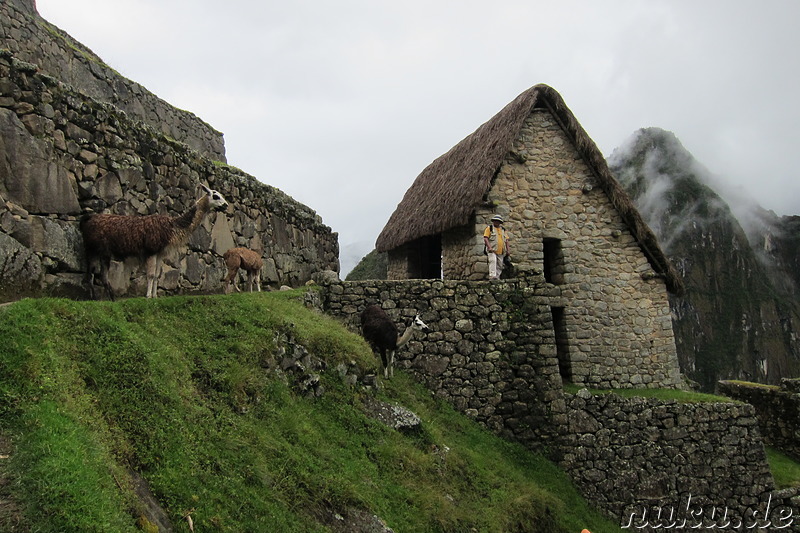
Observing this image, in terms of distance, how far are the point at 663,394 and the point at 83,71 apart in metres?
13.5

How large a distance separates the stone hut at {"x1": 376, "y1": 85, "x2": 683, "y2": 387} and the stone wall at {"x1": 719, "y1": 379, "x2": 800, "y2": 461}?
12.5ft

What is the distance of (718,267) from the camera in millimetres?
49969

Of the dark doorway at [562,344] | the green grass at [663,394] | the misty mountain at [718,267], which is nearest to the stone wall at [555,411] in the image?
the green grass at [663,394]

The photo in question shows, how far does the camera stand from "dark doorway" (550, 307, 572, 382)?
12.0 metres

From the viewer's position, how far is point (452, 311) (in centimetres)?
983

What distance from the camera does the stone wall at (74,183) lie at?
5477mm

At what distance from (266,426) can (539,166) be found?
985cm

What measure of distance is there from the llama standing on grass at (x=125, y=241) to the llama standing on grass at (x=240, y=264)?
215 cm

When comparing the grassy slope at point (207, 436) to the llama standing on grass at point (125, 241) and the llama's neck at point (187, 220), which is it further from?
the llama's neck at point (187, 220)

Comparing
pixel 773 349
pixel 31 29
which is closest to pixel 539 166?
pixel 31 29

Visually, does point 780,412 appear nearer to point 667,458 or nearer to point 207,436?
point 667,458

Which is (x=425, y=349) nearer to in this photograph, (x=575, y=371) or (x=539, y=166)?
(x=575, y=371)

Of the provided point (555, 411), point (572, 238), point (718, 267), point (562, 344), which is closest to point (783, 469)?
point (562, 344)

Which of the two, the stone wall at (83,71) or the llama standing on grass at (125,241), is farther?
the stone wall at (83,71)
